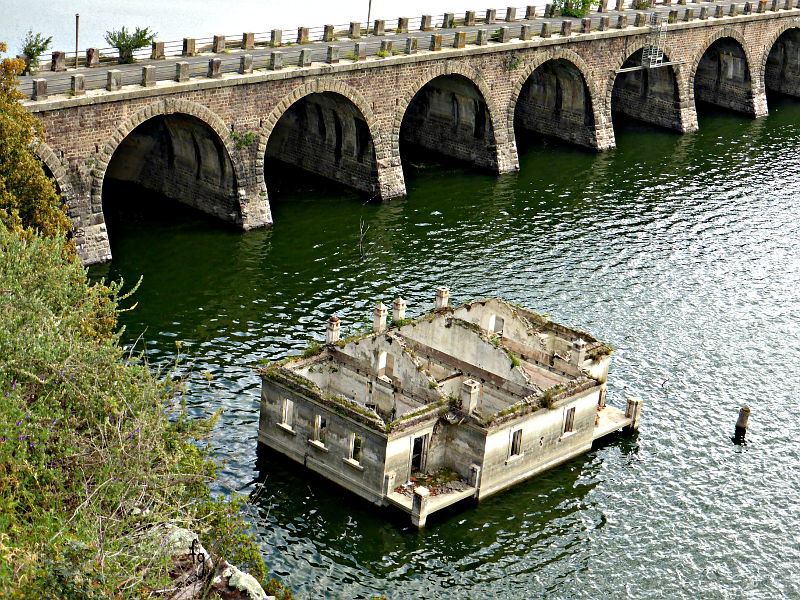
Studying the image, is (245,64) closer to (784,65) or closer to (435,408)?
(435,408)

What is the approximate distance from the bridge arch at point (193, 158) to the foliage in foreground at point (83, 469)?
37940 mm

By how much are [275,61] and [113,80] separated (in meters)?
12.7

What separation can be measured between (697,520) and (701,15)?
74103 millimetres

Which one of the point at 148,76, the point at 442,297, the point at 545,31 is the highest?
the point at 545,31

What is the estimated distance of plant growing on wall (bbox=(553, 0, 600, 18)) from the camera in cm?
11350

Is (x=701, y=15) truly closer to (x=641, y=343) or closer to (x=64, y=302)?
(x=641, y=343)

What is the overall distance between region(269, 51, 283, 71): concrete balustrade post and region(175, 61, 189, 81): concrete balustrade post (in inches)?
276

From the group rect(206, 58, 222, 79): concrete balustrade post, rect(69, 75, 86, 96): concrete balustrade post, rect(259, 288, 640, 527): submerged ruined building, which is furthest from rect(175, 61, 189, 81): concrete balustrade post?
rect(259, 288, 640, 527): submerged ruined building

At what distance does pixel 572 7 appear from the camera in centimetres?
11400

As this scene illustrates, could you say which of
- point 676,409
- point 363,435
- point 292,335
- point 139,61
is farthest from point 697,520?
point 139,61

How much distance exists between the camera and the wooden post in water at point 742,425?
2491 inches

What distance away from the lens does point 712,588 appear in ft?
171

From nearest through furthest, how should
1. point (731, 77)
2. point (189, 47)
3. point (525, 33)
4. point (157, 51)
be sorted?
point (157, 51)
point (189, 47)
point (525, 33)
point (731, 77)

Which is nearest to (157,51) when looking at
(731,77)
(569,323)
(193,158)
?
(193,158)
